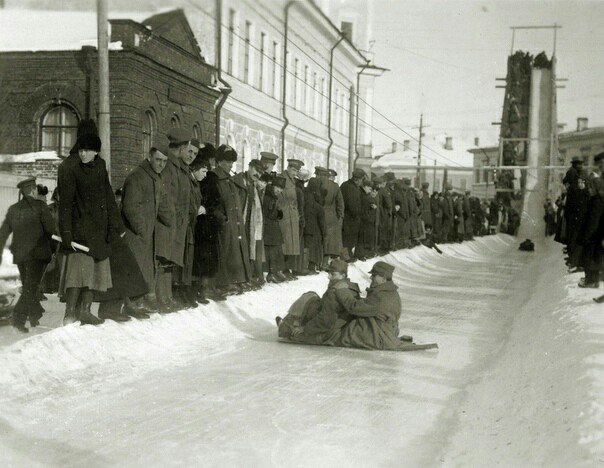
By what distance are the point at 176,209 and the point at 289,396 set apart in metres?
3.59

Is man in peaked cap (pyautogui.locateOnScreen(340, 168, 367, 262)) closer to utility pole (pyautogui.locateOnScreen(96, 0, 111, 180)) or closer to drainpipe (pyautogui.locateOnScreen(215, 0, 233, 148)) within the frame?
utility pole (pyautogui.locateOnScreen(96, 0, 111, 180))

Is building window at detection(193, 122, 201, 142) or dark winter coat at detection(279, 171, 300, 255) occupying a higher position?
building window at detection(193, 122, 201, 142)

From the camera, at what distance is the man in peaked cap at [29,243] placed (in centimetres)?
942

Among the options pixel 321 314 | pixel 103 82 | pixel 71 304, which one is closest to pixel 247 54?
pixel 103 82

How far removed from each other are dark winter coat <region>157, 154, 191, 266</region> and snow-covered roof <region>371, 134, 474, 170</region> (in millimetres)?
93384

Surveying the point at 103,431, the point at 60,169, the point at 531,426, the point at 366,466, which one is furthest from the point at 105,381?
the point at 531,426

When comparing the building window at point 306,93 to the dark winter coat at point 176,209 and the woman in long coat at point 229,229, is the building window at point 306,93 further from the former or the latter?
the dark winter coat at point 176,209

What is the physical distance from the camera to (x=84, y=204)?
8234 millimetres

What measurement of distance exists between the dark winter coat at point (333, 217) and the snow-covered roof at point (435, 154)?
86.1 metres

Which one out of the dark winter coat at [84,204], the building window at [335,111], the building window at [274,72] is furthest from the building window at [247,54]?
the dark winter coat at [84,204]

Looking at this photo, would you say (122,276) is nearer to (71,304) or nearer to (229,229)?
(71,304)

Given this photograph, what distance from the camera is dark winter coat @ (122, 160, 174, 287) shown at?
9297 millimetres

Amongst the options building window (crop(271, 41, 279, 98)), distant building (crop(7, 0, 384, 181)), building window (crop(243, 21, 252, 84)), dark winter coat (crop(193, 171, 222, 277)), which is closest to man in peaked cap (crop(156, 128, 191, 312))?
dark winter coat (crop(193, 171, 222, 277))

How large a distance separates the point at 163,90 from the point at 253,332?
45.9 ft
